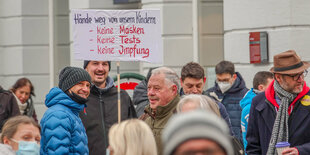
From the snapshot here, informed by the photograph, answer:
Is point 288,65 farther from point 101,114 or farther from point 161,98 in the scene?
point 101,114

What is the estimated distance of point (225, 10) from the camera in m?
12.0

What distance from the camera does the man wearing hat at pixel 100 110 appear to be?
7.90 m

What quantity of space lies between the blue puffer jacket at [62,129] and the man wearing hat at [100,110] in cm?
70

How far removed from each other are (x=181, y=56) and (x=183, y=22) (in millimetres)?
521

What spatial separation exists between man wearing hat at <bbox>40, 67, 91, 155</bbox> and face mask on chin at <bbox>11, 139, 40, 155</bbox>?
6 centimetres

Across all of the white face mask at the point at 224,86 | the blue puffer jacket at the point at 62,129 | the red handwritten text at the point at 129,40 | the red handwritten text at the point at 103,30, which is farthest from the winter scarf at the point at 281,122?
the white face mask at the point at 224,86

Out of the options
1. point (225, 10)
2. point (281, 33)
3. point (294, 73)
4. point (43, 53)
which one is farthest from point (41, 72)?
point (294, 73)

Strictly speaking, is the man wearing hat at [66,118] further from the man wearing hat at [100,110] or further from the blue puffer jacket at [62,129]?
the man wearing hat at [100,110]

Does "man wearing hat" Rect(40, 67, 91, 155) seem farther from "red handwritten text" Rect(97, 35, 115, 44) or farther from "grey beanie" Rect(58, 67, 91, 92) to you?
"red handwritten text" Rect(97, 35, 115, 44)

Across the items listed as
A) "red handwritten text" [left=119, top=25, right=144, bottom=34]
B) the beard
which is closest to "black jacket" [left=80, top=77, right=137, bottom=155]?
"red handwritten text" [left=119, top=25, right=144, bottom=34]

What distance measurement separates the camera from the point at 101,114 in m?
8.04

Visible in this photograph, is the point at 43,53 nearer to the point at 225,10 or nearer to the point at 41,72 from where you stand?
the point at 41,72

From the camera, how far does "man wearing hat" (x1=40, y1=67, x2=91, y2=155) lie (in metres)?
6.88

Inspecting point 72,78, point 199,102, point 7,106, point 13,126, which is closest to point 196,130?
point 199,102
